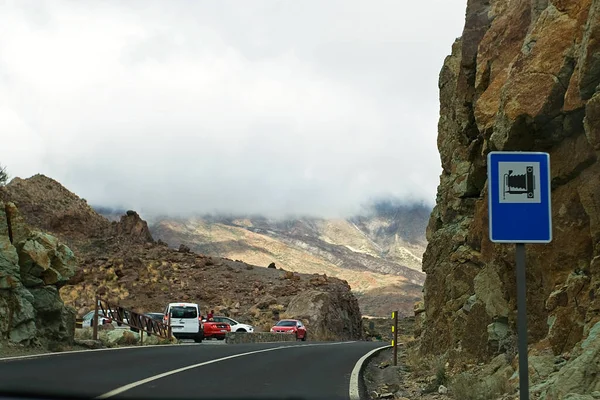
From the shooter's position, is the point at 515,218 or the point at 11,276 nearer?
the point at 515,218

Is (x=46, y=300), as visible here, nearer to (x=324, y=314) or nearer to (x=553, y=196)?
(x=553, y=196)

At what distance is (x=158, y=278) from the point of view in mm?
73562

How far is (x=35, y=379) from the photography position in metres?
12.0

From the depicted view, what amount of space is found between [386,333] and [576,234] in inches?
2821

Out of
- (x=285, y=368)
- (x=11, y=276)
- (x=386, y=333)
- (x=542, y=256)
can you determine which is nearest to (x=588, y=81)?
(x=542, y=256)

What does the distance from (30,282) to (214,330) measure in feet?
70.0

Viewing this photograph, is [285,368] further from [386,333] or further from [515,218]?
[386,333]

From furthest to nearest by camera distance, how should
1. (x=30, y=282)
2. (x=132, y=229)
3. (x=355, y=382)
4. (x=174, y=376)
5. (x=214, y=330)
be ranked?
1. (x=132, y=229)
2. (x=214, y=330)
3. (x=30, y=282)
4. (x=355, y=382)
5. (x=174, y=376)

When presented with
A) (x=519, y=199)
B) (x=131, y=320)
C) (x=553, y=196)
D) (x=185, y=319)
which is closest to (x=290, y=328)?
(x=185, y=319)

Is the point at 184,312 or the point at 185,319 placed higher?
the point at 184,312

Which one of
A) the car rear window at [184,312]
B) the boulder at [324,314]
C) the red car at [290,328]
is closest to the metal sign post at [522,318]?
the car rear window at [184,312]

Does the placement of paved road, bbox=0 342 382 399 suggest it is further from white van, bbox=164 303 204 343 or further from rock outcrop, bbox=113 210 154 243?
rock outcrop, bbox=113 210 154 243

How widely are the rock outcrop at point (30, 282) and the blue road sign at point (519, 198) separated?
15.7 metres

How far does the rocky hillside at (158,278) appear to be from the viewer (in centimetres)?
6456
